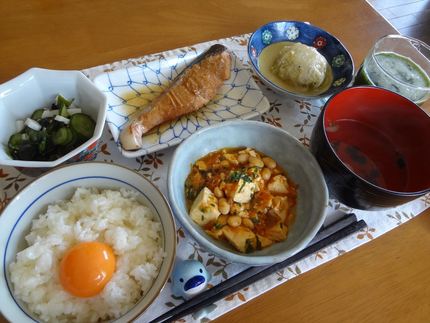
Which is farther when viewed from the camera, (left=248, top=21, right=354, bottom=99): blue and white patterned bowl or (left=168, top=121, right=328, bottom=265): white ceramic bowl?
(left=248, top=21, right=354, bottom=99): blue and white patterned bowl

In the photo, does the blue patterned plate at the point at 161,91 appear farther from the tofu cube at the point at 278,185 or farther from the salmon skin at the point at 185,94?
the tofu cube at the point at 278,185

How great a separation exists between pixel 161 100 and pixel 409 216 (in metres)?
1.03

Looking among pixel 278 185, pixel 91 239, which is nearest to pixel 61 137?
pixel 91 239

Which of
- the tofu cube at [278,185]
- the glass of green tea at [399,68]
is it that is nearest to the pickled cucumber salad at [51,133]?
the tofu cube at [278,185]

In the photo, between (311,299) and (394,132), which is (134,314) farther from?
(394,132)

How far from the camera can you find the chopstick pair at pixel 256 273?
0.97m

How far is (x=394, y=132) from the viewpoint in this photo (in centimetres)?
135

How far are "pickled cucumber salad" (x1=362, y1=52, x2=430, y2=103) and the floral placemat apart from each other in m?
0.25

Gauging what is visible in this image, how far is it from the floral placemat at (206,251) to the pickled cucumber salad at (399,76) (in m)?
0.25

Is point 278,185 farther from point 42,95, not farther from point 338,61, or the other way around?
point 42,95

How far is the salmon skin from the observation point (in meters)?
1.28

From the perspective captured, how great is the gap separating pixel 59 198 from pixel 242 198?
56 centimetres

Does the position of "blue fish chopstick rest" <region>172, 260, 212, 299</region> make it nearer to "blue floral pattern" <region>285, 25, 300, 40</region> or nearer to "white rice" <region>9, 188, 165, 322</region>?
"white rice" <region>9, 188, 165, 322</region>

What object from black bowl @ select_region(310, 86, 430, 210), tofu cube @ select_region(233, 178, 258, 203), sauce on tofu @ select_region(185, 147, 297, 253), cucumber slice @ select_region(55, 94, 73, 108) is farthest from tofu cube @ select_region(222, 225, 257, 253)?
cucumber slice @ select_region(55, 94, 73, 108)
